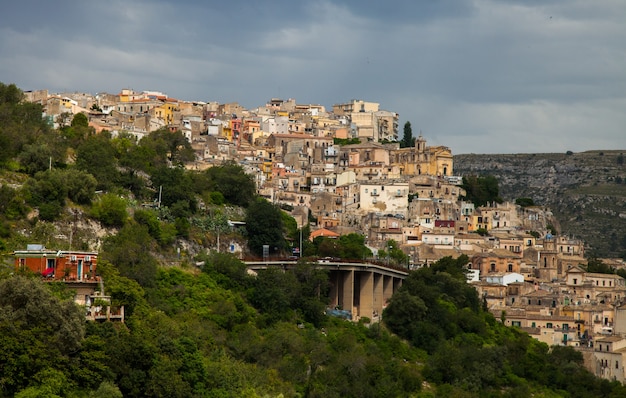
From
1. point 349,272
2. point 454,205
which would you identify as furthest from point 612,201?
point 349,272

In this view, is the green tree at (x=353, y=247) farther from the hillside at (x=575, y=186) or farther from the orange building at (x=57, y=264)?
the hillside at (x=575, y=186)

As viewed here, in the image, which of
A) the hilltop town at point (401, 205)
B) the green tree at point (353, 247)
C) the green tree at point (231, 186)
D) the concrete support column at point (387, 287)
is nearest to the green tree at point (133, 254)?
the green tree at point (231, 186)

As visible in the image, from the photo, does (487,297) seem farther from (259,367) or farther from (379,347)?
(259,367)

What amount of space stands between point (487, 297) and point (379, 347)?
15.8 metres

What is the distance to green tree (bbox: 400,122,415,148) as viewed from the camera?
106750 millimetres

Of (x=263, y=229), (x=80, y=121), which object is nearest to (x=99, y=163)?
(x=263, y=229)

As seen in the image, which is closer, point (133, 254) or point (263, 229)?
point (133, 254)

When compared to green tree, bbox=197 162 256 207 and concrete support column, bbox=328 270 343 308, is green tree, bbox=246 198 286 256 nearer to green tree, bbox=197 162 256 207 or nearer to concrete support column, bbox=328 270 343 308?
concrete support column, bbox=328 270 343 308

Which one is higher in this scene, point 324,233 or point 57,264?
point 324,233

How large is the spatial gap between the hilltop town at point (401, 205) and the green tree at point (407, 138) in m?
0.52

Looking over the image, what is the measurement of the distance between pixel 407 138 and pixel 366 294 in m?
42.8

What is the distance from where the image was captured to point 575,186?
158 m

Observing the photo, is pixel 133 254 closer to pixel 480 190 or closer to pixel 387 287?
pixel 387 287

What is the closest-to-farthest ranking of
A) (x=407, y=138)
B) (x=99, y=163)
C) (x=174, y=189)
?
(x=99, y=163)
(x=174, y=189)
(x=407, y=138)
